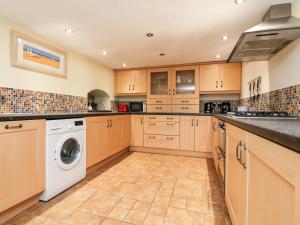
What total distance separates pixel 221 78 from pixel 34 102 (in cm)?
334

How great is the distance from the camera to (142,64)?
3.80 metres

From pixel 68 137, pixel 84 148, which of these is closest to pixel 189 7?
pixel 68 137

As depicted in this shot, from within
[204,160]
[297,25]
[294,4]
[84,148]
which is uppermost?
[294,4]

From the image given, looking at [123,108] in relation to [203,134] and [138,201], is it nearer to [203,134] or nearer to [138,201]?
[203,134]

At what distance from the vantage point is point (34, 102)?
221 cm

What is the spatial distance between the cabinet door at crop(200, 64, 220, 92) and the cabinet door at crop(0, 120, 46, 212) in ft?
10.1

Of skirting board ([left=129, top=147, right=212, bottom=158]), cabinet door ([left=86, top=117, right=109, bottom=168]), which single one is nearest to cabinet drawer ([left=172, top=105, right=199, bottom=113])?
skirting board ([left=129, top=147, right=212, bottom=158])

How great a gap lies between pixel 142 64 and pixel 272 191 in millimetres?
3541

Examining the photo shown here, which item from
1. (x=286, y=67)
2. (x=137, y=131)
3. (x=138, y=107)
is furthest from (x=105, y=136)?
(x=286, y=67)

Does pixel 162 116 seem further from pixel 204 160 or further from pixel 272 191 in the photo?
pixel 272 191

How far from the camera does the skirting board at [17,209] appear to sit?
136 cm

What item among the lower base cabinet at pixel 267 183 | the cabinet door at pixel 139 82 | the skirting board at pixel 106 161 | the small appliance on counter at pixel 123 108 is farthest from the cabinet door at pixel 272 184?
the small appliance on counter at pixel 123 108

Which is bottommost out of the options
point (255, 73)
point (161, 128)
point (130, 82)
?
point (161, 128)

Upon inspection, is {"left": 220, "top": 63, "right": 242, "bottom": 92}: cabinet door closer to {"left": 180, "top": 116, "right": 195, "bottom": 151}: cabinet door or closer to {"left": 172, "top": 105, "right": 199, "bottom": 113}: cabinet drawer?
{"left": 172, "top": 105, "right": 199, "bottom": 113}: cabinet drawer
